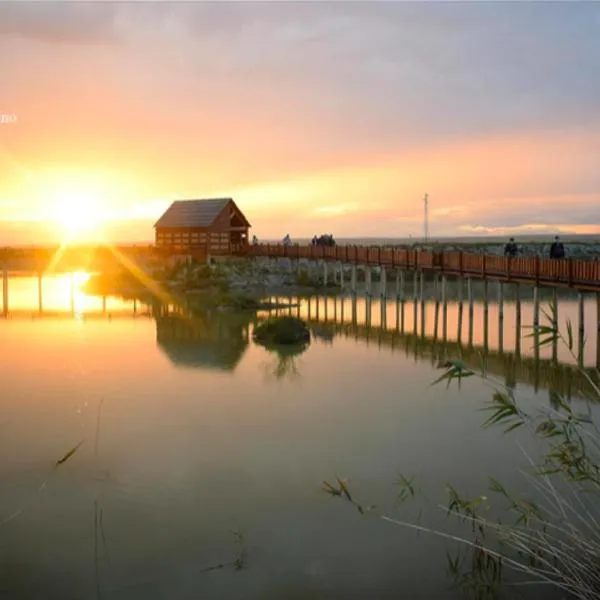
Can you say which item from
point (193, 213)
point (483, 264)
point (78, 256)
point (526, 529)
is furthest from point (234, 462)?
point (78, 256)

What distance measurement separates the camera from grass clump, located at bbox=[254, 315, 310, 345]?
29562 millimetres

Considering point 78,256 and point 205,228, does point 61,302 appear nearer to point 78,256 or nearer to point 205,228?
point 205,228

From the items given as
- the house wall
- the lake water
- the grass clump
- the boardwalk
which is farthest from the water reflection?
the lake water

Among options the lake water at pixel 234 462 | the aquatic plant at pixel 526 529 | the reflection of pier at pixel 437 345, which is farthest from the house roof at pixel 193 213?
the aquatic plant at pixel 526 529

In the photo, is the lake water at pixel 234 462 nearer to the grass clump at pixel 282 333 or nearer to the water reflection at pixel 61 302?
the grass clump at pixel 282 333

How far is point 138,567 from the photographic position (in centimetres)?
967

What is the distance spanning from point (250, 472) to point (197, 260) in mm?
49805

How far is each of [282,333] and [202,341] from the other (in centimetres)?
326

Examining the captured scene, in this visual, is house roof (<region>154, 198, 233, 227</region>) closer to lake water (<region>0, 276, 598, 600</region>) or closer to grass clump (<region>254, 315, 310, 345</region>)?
grass clump (<region>254, 315, 310, 345</region>)

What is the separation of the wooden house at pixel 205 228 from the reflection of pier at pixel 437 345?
755 inches

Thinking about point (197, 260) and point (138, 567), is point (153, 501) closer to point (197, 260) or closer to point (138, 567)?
point (138, 567)

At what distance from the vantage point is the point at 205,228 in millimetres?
62750

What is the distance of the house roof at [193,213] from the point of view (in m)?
62.9

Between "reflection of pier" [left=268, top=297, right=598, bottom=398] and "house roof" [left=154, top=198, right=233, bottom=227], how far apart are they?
65.4 ft
